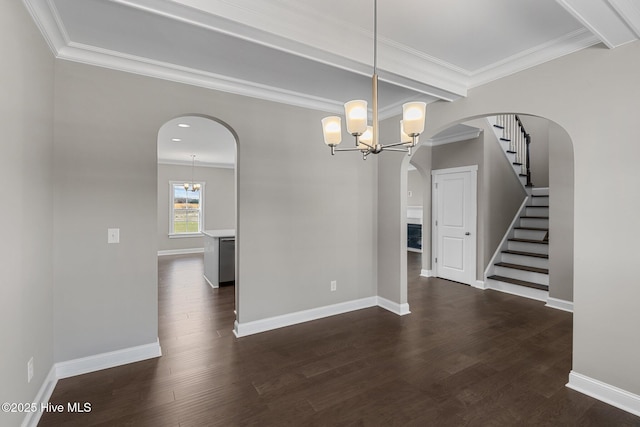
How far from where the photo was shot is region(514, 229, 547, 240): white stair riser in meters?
5.25

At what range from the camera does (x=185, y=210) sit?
918 centimetres

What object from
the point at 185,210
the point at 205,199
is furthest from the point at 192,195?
the point at 185,210

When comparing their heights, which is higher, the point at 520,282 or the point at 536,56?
the point at 536,56

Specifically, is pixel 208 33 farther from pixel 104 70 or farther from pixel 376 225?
pixel 376 225

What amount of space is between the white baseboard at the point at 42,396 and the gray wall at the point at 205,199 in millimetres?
6375

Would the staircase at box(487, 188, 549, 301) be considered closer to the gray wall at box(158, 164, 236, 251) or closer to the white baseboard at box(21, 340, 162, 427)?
the white baseboard at box(21, 340, 162, 427)

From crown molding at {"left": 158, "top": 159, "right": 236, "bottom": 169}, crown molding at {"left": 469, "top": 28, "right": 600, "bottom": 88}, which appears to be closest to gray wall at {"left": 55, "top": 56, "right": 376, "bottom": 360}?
crown molding at {"left": 469, "top": 28, "right": 600, "bottom": 88}

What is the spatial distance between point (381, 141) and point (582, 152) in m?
2.28

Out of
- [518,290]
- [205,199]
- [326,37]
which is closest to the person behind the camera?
[326,37]

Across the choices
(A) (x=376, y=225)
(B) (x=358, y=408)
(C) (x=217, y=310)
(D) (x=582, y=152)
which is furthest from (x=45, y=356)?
(D) (x=582, y=152)

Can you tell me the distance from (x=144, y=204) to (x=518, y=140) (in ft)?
22.5

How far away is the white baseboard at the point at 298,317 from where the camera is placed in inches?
131

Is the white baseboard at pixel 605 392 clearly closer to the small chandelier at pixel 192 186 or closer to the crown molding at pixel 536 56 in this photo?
the crown molding at pixel 536 56

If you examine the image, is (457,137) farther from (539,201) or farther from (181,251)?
(181,251)
